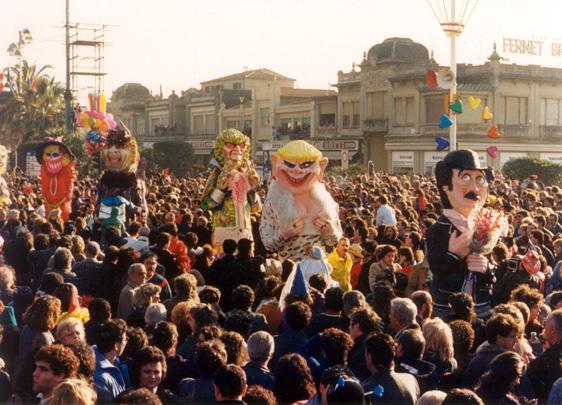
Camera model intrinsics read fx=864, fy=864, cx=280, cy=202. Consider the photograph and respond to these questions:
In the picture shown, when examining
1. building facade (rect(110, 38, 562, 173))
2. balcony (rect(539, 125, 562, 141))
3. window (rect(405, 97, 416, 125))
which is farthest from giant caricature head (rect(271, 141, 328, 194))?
balcony (rect(539, 125, 562, 141))

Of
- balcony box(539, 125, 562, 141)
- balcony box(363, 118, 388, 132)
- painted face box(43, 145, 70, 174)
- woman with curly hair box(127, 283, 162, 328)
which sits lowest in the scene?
woman with curly hair box(127, 283, 162, 328)

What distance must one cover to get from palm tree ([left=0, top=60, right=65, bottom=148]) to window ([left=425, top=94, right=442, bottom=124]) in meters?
18.9

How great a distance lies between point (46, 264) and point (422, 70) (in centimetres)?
3770

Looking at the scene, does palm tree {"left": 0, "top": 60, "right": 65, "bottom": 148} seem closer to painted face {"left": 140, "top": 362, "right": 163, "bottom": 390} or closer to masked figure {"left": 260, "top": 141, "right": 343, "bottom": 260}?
masked figure {"left": 260, "top": 141, "right": 343, "bottom": 260}

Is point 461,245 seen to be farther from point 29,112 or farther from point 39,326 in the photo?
point 29,112

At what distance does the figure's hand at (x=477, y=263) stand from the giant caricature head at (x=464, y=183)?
622 mm

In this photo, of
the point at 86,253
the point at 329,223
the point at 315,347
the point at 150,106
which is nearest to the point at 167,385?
the point at 315,347

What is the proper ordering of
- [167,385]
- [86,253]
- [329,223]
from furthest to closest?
[329,223] < [86,253] < [167,385]

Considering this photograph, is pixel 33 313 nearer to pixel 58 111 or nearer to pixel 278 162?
pixel 278 162

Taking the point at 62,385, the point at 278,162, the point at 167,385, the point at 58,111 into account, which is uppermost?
the point at 58,111

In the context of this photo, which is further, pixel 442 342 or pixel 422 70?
pixel 422 70

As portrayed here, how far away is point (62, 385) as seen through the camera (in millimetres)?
4324

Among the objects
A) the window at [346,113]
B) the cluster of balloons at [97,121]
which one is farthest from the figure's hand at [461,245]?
the window at [346,113]

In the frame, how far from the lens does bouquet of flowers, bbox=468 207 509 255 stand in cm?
915
